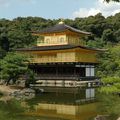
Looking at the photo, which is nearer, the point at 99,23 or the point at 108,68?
the point at 108,68

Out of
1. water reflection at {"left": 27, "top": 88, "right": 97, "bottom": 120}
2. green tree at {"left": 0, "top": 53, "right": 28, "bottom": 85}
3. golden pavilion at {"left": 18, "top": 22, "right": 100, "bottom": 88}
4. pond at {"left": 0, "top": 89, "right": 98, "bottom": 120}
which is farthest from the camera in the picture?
golden pavilion at {"left": 18, "top": 22, "right": 100, "bottom": 88}

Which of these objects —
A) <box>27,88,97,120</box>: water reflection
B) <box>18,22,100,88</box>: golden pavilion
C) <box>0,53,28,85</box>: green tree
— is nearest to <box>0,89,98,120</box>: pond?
<box>27,88,97,120</box>: water reflection

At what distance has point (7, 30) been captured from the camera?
221 ft

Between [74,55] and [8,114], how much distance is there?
86.7 ft

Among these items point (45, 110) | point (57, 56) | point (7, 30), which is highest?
point (7, 30)

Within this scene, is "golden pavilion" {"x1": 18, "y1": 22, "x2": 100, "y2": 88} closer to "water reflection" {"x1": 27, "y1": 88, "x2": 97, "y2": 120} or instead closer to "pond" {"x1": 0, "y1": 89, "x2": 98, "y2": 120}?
"water reflection" {"x1": 27, "y1": 88, "x2": 97, "y2": 120}

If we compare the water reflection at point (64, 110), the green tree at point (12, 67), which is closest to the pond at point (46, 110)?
the water reflection at point (64, 110)

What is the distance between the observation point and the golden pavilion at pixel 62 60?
44.5m

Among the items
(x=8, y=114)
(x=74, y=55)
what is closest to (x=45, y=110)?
(x=8, y=114)

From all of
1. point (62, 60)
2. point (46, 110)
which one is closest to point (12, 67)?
point (46, 110)

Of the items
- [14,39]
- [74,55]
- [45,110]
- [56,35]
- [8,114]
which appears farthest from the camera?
[14,39]

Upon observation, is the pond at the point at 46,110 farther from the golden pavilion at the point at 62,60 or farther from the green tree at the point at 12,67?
the golden pavilion at the point at 62,60

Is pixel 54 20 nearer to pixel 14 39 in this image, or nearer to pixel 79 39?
pixel 14 39

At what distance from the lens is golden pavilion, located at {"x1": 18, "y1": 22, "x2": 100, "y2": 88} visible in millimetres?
44531
